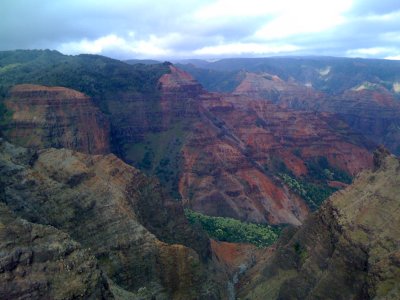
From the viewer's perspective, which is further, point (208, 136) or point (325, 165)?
point (325, 165)

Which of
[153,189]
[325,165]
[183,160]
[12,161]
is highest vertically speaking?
[12,161]

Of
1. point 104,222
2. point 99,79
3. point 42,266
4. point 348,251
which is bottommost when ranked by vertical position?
point 348,251

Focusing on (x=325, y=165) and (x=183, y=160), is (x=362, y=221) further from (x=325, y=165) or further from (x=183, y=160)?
(x=325, y=165)

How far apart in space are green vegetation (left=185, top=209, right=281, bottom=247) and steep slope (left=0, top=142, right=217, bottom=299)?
110 ft

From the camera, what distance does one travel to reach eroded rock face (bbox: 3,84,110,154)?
118m

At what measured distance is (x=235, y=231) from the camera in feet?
338

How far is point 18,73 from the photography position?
6604 inches

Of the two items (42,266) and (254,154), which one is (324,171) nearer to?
(254,154)

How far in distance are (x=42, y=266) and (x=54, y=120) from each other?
89.2 m

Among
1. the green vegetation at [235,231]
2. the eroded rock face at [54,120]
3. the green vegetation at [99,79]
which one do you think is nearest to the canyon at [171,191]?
the eroded rock face at [54,120]

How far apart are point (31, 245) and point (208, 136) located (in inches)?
4195

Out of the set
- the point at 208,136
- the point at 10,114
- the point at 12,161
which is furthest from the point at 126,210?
the point at 208,136

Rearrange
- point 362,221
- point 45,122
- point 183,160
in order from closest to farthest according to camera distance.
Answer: point 362,221 < point 45,122 < point 183,160

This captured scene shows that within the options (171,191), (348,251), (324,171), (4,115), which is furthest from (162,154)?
(348,251)
